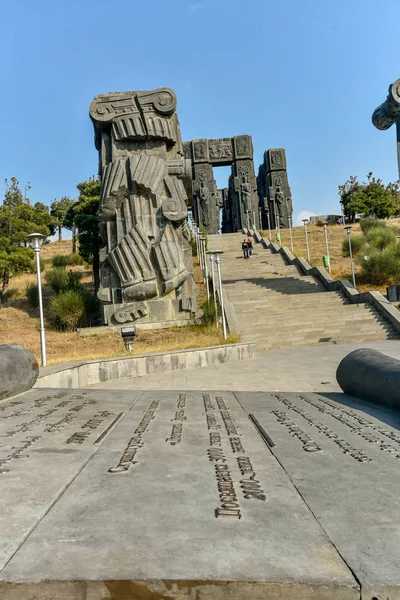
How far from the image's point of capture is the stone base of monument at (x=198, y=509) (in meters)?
1.47

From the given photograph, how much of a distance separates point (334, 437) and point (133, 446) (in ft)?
4.37

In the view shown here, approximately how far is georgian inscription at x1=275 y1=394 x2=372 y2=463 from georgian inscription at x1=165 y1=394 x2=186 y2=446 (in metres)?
0.98

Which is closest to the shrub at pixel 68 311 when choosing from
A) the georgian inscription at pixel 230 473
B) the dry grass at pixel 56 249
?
the georgian inscription at pixel 230 473

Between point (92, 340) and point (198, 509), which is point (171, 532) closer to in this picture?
point (198, 509)

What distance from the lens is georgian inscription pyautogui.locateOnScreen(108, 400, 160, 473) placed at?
8.08 feet

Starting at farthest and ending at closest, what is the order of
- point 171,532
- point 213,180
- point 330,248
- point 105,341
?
point 213,180, point 330,248, point 105,341, point 171,532

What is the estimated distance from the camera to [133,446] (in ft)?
9.46

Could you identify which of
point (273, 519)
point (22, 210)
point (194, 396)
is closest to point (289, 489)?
point (273, 519)

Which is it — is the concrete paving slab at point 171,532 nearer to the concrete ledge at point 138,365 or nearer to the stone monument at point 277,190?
the concrete ledge at point 138,365

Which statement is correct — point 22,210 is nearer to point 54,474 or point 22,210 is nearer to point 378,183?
point 54,474

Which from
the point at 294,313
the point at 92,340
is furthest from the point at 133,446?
the point at 294,313

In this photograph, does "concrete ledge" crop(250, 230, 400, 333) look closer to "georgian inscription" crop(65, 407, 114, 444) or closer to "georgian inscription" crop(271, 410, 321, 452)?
"georgian inscription" crop(271, 410, 321, 452)

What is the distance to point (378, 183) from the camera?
5616 cm

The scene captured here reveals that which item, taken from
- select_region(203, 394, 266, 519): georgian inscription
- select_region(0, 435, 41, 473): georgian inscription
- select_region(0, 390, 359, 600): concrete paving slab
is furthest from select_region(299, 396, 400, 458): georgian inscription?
select_region(0, 435, 41, 473): georgian inscription
